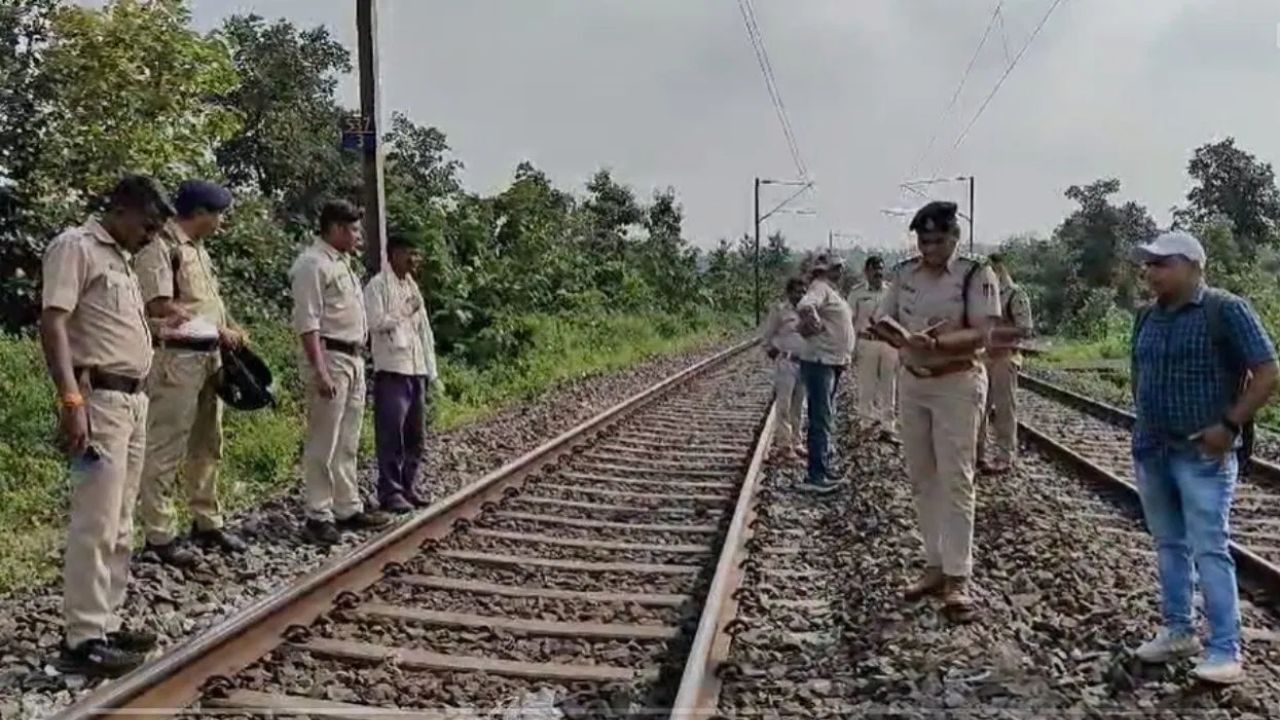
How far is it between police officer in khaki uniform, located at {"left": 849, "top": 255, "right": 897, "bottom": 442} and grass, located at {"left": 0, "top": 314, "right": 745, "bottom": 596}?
12.9ft

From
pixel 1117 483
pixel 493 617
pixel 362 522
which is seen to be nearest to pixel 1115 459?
pixel 1117 483

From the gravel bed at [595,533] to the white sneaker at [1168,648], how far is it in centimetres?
273

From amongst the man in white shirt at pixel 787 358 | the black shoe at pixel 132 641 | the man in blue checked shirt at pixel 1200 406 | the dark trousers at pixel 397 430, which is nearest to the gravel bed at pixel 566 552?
the dark trousers at pixel 397 430

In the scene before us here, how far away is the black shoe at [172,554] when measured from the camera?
19.5 ft

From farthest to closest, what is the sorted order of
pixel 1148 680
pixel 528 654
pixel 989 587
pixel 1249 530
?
1. pixel 1249 530
2. pixel 989 587
3. pixel 528 654
4. pixel 1148 680

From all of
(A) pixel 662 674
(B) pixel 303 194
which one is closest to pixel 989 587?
(A) pixel 662 674

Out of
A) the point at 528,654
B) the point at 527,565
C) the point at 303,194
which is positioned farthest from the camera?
the point at 303,194

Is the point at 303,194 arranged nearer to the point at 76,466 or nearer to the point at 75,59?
the point at 75,59

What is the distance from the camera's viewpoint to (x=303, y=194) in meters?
26.9

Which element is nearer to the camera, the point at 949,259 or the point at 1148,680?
the point at 1148,680

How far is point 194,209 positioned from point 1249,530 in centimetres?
619

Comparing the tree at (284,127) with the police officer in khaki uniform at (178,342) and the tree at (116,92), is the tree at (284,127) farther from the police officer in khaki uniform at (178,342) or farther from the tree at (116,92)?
the police officer in khaki uniform at (178,342)

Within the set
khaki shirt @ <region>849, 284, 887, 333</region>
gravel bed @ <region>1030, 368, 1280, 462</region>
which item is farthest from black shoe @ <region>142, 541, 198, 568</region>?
gravel bed @ <region>1030, 368, 1280, 462</region>

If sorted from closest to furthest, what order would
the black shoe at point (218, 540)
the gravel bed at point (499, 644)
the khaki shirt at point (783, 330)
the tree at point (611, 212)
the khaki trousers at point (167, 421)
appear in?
1. the gravel bed at point (499, 644)
2. the khaki trousers at point (167, 421)
3. the black shoe at point (218, 540)
4. the khaki shirt at point (783, 330)
5. the tree at point (611, 212)
